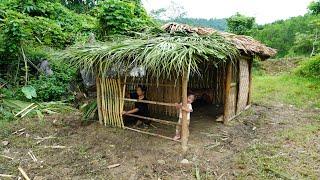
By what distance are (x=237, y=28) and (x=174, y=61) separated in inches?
643

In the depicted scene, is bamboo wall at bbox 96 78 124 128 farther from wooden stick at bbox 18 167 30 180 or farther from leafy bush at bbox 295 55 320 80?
leafy bush at bbox 295 55 320 80

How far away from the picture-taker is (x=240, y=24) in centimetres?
2062

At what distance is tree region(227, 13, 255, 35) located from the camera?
2044 cm

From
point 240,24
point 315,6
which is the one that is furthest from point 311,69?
point 240,24

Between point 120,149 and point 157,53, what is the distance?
2063 mm

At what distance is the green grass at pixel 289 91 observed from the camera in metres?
11.2

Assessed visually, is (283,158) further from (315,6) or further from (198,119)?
(315,6)

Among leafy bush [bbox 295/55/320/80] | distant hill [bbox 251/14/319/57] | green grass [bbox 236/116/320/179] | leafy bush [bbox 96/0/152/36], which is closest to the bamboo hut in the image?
green grass [bbox 236/116/320/179]

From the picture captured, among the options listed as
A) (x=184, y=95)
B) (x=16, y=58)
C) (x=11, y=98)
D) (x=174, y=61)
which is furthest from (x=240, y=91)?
(x=16, y=58)

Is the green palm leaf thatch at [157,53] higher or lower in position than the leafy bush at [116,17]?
lower

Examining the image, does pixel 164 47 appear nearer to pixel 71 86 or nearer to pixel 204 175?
pixel 204 175

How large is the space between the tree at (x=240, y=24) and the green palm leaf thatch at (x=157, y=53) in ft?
46.9

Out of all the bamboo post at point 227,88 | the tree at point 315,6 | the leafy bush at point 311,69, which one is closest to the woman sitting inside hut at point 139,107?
the bamboo post at point 227,88

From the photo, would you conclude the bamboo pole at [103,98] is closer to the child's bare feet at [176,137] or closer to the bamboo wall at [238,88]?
the child's bare feet at [176,137]
